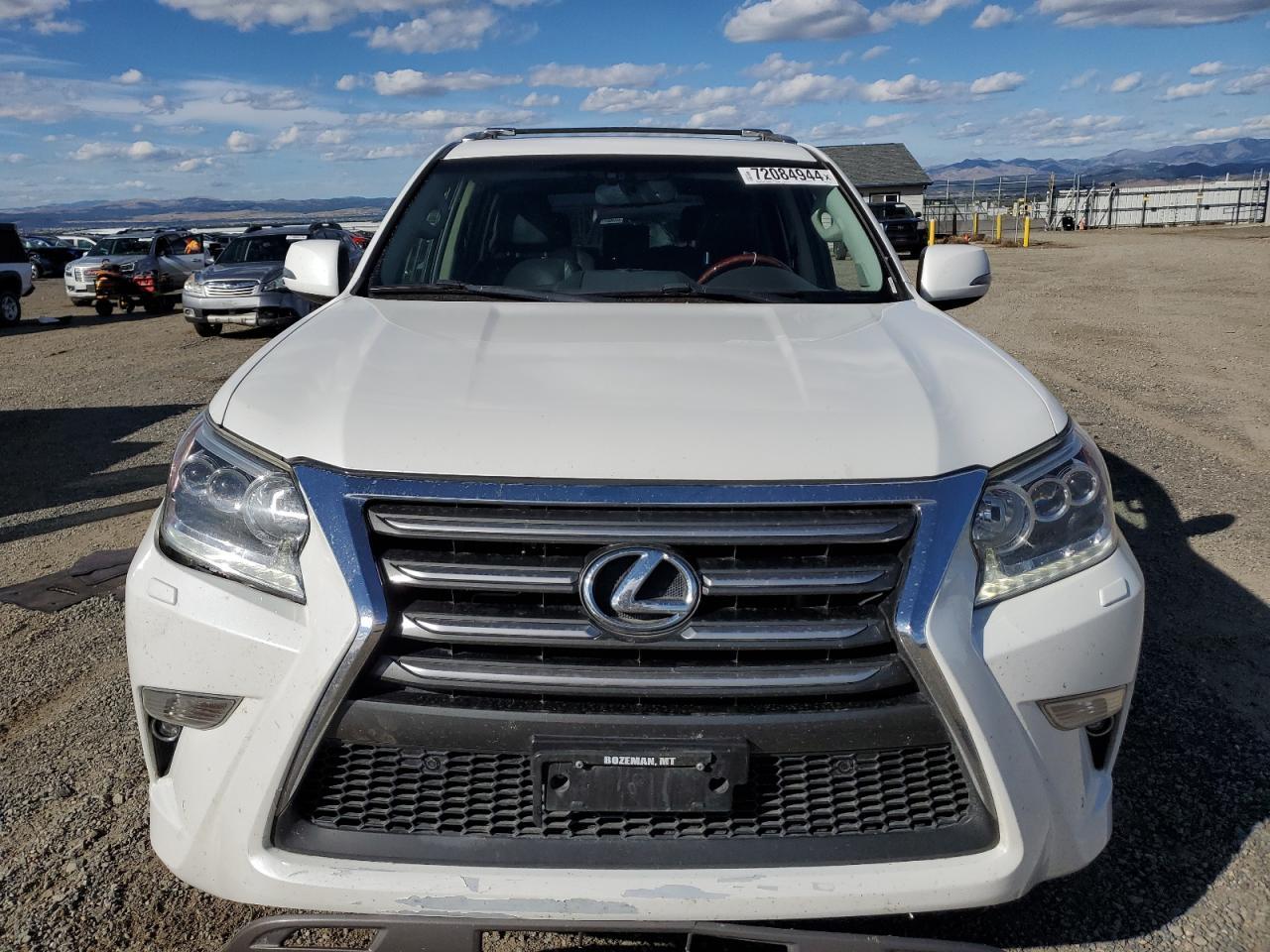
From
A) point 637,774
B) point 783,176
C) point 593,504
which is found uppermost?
point 783,176

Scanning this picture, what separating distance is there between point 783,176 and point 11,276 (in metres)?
20.1

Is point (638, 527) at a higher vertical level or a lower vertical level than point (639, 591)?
higher

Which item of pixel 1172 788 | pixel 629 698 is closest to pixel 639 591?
pixel 629 698

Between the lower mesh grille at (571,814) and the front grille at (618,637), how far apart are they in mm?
133

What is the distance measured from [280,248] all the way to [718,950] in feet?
54.5

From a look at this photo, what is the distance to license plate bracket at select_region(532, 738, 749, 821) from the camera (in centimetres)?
191

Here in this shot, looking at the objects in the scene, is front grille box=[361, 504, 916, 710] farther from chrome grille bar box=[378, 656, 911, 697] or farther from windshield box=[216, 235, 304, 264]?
windshield box=[216, 235, 304, 264]

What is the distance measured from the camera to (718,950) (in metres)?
2.36

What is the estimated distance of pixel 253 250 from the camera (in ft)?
56.4

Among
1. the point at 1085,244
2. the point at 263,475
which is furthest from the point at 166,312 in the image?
the point at 1085,244

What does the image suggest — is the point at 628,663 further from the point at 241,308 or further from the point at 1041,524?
the point at 241,308

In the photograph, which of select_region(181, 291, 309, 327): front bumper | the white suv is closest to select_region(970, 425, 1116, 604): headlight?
the white suv

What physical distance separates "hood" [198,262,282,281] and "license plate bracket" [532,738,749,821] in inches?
589

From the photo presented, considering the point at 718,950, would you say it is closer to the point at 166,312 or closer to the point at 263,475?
the point at 263,475
